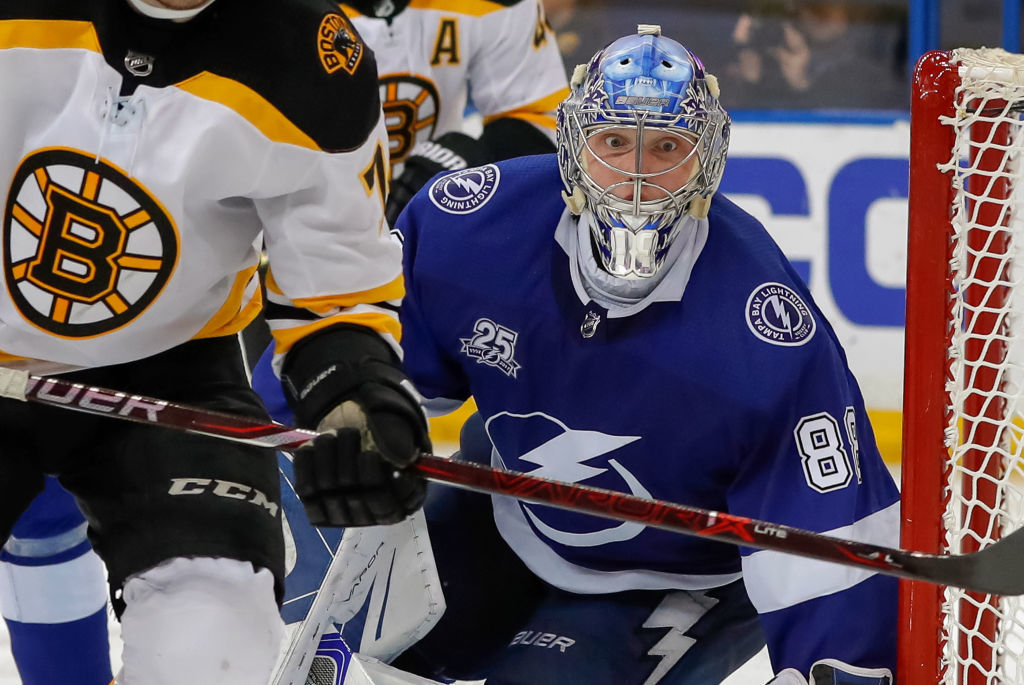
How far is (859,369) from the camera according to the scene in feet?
13.6

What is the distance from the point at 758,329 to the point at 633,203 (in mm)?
224

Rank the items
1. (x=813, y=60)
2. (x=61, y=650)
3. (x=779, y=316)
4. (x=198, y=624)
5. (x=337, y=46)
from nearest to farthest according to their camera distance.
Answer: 1. (x=198, y=624)
2. (x=337, y=46)
3. (x=779, y=316)
4. (x=61, y=650)
5. (x=813, y=60)

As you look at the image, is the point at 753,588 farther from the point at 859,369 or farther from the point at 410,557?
the point at 859,369

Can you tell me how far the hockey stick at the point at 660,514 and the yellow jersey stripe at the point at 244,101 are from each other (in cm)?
31

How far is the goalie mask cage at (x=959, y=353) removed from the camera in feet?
5.86

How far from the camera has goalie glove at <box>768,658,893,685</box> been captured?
5.93ft

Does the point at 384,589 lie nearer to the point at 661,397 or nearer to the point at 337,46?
the point at 661,397

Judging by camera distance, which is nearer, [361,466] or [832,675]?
[361,466]

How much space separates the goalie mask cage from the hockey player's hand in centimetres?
63

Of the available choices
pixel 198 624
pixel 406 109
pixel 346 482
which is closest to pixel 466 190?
pixel 346 482

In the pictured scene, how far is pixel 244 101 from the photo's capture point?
162cm

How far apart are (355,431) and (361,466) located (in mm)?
39

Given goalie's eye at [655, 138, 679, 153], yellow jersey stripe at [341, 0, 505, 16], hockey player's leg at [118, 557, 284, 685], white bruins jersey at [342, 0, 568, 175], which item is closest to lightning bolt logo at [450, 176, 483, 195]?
goalie's eye at [655, 138, 679, 153]

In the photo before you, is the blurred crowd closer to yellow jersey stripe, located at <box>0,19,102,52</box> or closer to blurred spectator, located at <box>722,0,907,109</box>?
blurred spectator, located at <box>722,0,907,109</box>
